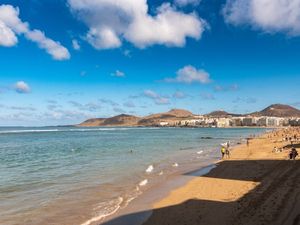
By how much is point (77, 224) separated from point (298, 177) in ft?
41.1

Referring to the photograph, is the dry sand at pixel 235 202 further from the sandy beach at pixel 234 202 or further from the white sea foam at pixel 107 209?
the white sea foam at pixel 107 209

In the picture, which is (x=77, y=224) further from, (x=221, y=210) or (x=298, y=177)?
(x=298, y=177)

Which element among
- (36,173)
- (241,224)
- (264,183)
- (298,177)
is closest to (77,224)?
(241,224)

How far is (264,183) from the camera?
18953mm

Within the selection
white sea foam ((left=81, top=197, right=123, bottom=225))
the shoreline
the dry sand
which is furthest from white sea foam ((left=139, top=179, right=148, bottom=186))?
white sea foam ((left=81, top=197, right=123, bottom=225))

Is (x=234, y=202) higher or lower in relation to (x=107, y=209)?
higher

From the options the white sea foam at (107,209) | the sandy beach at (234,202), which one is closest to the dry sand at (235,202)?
the sandy beach at (234,202)

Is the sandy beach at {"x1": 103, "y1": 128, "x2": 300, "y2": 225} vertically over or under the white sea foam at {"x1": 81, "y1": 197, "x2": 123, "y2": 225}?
over

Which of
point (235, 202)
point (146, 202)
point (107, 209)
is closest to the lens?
point (235, 202)

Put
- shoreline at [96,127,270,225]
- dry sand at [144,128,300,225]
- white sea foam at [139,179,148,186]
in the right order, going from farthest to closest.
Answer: white sea foam at [139,179,148,186] → shoreline at [96,127,270,225] → dry sand at [144,128,300,225]

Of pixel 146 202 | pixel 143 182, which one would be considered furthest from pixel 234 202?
pixel 143 182

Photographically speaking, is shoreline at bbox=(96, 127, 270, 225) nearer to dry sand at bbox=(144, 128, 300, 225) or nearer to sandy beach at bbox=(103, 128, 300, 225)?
sandy beach at bbox=(103, 128, 300, 225)

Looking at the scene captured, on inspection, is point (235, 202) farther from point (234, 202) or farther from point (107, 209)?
point (107, 209)

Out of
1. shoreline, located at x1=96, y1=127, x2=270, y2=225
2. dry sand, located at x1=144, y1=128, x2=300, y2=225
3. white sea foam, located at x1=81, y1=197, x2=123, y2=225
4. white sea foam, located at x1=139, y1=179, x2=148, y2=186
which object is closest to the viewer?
dry sand, located at x1=144, y1=128, x2=300, y2=225
